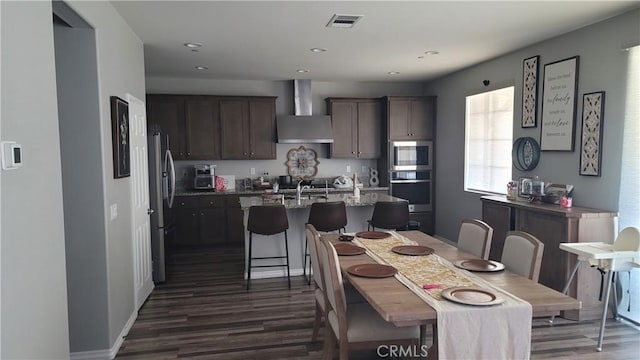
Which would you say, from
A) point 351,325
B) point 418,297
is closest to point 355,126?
point 351,325

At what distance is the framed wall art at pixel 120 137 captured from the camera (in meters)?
3.21

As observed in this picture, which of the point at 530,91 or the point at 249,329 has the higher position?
the point at 530,91

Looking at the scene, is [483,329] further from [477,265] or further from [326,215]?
[326,215]

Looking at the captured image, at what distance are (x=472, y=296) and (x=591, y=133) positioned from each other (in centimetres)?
279

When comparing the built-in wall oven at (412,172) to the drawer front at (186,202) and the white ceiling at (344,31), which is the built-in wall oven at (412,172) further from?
the drawer front at (186,202)

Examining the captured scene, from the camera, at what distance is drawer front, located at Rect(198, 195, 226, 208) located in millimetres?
6531

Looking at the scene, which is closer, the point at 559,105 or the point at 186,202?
the point at 559,105

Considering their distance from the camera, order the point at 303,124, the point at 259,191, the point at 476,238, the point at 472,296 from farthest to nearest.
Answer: the point at 303,124
the point at 259,191
the point at 476,238
the point at 472,296

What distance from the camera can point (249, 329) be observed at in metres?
3.57

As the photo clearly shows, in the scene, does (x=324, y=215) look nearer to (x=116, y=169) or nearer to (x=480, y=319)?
(x=116, y=169)

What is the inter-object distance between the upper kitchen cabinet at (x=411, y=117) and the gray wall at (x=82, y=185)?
4.90 metres

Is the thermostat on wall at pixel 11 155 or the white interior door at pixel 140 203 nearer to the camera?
the thermostat on wall at pixel 11 155

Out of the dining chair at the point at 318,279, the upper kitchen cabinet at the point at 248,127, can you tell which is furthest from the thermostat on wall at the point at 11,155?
the upper kitchen cabinet at the point at 248,127

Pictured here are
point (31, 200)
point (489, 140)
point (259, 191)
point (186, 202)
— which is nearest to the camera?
point (31, 200)
